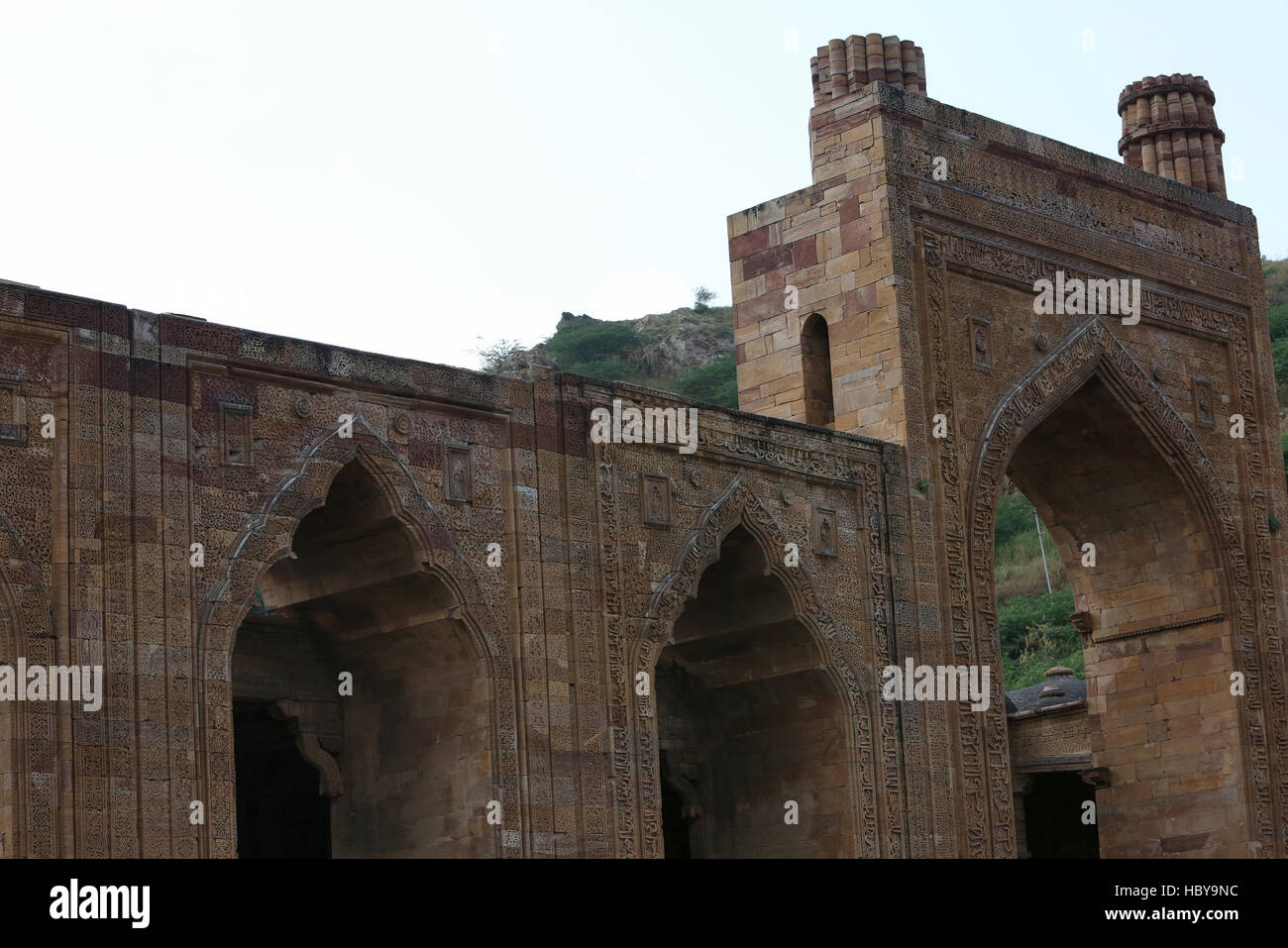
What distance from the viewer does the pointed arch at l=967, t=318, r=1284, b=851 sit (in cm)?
1803

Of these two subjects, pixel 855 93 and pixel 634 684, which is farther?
pixel 855 93

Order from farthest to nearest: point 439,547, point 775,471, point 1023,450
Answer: point 1023,450 < point 775,471 < point 439,547

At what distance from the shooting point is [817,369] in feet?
60.3

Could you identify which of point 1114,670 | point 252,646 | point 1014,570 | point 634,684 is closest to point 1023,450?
point 1114,670

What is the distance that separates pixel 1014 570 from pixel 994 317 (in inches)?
1082

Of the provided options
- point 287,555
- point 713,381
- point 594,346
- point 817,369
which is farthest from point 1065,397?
point 594,346

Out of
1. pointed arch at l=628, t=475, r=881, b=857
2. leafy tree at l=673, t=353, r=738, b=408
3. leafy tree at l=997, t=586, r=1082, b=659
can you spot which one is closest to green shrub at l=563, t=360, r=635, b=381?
leafy tree at l=673, t=353, r=738, b=408

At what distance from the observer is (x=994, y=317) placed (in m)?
18.6

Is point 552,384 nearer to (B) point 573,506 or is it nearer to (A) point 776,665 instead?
(B) point 573,506

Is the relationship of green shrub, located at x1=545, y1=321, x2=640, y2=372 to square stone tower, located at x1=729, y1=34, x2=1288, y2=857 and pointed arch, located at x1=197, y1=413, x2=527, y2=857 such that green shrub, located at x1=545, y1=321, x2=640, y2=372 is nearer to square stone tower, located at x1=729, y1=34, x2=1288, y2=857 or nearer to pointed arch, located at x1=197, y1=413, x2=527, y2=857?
square stone tower, located at x1=729, y1=34, x2=1288, y2=857

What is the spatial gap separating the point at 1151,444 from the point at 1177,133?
3.42m

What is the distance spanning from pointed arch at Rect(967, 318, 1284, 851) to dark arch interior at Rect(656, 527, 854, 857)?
1718 mm

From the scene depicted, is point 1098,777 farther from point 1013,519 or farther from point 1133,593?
point 1013,519

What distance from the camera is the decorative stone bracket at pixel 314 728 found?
1549 centimetres
